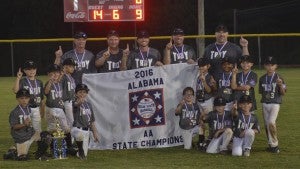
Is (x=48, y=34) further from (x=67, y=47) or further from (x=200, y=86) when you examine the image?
(x=200, y=86)

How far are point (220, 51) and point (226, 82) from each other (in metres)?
0.54

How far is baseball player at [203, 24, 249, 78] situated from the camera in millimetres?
9523

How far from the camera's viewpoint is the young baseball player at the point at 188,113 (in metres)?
9.50

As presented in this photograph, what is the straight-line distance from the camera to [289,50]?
2820 cm

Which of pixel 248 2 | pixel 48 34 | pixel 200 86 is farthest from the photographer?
pixel 248 2

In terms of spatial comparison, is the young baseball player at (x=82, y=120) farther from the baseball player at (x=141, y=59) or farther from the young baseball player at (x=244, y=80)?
the young baseball player at (x=244, y=80)

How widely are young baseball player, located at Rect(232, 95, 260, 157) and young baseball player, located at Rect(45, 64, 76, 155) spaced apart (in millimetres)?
2415

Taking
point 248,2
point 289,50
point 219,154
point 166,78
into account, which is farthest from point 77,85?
point 248,2

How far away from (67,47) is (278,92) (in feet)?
61.5

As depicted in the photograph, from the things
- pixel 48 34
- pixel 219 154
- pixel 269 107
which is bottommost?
pixel 219 154

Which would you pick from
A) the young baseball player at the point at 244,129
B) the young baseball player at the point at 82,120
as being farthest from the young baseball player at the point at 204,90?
the young baseball player at the point at 82,120

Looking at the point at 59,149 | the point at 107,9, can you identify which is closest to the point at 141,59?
the point at 59,149

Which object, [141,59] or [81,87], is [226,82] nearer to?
[141,59]

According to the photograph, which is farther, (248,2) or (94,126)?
(248,2)
